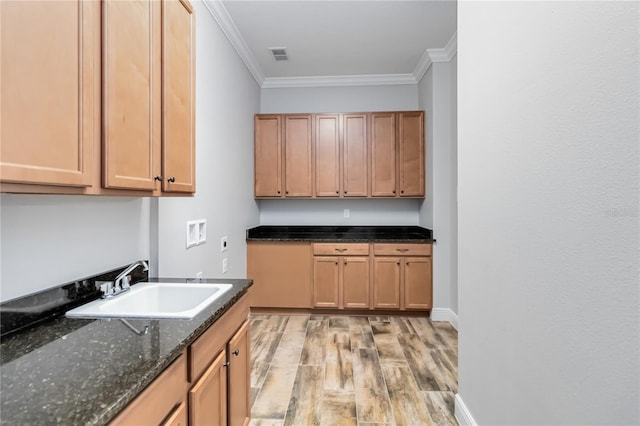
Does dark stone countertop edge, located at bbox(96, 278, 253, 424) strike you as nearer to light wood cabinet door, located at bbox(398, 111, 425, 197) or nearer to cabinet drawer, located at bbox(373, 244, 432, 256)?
cabinet drawer, located at bbox(373, 244, 432, 256)

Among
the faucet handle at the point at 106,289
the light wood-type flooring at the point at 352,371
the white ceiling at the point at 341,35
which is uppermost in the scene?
the white ceiling at the point at 341,35

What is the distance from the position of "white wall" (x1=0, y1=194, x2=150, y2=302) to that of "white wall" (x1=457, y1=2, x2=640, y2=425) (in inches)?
70.9

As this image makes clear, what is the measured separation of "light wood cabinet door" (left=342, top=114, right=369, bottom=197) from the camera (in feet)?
13.2

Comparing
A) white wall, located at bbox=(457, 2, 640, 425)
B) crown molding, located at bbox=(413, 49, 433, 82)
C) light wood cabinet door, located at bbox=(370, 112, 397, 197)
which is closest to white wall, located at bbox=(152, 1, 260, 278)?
light wood cabinet door, located at bbox=(370, 112, 397, 197)

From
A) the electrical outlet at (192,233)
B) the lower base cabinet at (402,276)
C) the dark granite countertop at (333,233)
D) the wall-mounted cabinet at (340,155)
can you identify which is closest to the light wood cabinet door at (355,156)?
the wall-mounted cabinet at (340,155)

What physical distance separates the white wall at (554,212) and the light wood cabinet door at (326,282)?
213 cm

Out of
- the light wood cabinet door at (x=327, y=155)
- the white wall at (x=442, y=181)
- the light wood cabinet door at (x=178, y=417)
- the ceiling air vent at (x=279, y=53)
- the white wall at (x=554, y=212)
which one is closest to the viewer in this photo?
the white wall at (x=554, y=212)

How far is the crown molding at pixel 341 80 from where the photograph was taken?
4188 millimetres

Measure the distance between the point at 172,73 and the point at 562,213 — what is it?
1.66 meters

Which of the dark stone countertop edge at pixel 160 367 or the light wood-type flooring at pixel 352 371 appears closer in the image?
the dark stone countertop edge at pixel 160 367

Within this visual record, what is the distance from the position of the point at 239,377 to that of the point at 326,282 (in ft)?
7.20

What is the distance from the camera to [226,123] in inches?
120

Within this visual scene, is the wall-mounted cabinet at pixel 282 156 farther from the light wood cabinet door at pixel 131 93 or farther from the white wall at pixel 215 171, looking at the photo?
the light wood cabinet door at pixel 131 93

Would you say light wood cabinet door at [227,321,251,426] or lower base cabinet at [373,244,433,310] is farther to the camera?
lower base cabinet at [373,244,433,310]
